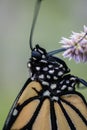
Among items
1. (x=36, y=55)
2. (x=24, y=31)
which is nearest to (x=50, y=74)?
(x=36, y=55)

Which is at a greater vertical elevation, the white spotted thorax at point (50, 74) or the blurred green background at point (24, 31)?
the blurred green background at point (24, 31)

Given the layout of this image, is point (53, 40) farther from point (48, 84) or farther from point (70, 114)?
point (70, 114)

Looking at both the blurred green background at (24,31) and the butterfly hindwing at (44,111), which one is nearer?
the butterfly hindwing at (44,111)

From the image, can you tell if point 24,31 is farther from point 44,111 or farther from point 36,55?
point 44,111

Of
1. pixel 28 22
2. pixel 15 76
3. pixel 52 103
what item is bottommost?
pixel 52 103

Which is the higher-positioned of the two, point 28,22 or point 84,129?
point 28,22

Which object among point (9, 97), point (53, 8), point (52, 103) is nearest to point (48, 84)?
point (52, 103)
